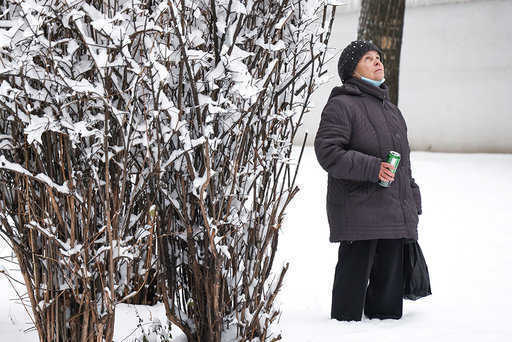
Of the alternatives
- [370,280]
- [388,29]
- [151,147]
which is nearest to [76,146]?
[151,147]

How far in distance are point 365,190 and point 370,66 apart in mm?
724

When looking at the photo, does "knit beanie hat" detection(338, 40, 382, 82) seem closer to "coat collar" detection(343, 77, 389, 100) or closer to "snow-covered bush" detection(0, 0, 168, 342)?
"coat collar" detection(343, 77, 389, 100)

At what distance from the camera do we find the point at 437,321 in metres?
3.93

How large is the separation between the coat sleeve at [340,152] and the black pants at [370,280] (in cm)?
44

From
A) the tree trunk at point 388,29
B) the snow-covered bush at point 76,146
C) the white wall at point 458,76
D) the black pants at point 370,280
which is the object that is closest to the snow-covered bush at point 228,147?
the snow-covered bush at point 76,146

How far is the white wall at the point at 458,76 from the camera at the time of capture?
12.4 m

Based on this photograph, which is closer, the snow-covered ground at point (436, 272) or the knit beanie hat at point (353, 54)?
the snow-covered ground at point (436, 272)

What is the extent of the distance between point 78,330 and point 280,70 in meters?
1.23

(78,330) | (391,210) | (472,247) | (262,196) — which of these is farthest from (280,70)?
(472,247)

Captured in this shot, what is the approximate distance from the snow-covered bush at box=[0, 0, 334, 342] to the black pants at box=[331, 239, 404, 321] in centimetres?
128

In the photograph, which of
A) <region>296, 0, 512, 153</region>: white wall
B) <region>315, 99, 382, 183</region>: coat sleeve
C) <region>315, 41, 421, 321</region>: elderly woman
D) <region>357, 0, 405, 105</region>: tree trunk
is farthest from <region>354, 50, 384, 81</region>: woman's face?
<region>296, 0, 512, 153</region>: white wall

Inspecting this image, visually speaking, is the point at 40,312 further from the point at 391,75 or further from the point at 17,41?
the point at 391,75

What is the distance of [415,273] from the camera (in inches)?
164

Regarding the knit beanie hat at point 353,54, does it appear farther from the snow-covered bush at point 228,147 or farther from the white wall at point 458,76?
the white wall at point 458,76
